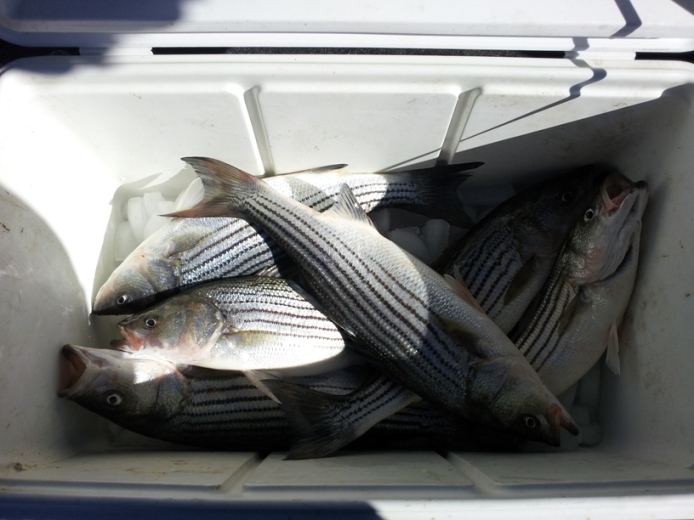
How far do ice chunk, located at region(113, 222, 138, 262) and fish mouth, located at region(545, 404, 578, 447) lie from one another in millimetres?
1703

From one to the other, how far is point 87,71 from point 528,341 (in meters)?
1.76

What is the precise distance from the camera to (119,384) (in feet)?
5.10

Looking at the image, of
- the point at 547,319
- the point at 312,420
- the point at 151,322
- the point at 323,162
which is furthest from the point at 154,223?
the point at 547,319

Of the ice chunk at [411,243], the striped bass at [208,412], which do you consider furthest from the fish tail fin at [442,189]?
the striped bass at [208,412]

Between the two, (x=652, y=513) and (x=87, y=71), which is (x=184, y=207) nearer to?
(x=87, y=71)

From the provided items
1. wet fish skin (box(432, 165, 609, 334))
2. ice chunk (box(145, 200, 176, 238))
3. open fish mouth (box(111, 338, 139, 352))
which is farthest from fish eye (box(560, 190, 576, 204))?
open fish mouth (box(111, 338, 139, 352))

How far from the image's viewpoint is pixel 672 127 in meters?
1.57

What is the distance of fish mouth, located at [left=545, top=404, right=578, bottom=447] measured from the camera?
1437 mm

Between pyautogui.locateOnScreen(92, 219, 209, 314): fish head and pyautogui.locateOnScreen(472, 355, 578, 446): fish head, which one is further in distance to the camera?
pyautogui.locateOnScreen(92, 219, 209, 314): fish head

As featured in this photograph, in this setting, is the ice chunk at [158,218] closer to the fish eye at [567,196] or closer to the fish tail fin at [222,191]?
the fish tail fin at [222,191]

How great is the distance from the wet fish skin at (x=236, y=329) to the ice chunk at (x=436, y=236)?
0.56 metres

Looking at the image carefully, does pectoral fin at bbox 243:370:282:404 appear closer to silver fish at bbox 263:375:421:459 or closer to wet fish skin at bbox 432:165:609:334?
silver fish at bbox 263:375:421:459

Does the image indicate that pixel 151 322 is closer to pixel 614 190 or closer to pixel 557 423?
pixel 557 423

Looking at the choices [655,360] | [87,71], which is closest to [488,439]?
[655,360]
